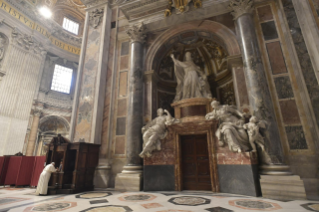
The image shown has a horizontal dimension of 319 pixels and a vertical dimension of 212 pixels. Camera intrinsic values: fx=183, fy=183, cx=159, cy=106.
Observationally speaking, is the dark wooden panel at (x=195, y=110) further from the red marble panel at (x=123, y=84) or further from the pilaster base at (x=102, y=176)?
the pilaster base at (x=102, y=176)

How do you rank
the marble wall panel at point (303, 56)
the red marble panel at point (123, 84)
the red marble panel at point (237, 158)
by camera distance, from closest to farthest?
the red marble panel at point (237, 158), the marble wall panel at point (303, 56), the red marble panel at point (123, 84)

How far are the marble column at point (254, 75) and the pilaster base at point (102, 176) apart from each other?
482cm

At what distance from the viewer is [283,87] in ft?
16.8

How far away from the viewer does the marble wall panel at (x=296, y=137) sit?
4.65 meters

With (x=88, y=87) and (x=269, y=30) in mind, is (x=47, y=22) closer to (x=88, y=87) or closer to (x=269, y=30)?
(x=88, y=87)

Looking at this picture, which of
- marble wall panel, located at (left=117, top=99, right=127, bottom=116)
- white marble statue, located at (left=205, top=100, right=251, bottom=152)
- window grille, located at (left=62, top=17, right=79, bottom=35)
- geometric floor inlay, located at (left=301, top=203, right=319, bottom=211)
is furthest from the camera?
window grille, located at (left=62, top=17, right=79, bottom=35)

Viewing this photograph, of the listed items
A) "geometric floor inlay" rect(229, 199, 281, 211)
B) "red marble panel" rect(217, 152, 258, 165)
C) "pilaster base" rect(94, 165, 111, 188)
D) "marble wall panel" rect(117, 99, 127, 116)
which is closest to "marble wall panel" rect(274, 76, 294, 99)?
"red marble panel" rect(217, 152, 258, 165)

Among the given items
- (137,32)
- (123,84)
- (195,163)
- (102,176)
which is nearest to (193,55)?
(137,32)

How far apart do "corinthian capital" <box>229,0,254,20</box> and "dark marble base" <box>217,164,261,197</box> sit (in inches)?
181

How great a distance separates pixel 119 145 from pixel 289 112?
5290mm

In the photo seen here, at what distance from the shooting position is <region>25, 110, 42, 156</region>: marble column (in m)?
10.9

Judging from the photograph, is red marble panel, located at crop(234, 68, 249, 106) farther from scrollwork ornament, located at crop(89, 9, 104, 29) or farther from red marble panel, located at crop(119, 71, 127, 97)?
scrollwork ornament, located at crop(89, 9, 104, 29)

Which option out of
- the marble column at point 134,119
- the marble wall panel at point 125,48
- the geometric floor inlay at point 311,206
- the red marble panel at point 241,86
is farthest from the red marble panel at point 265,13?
the geometric floor inlay at point 311,206

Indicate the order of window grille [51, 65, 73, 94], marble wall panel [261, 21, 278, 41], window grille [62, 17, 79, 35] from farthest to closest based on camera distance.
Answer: window grille [62, 17, 79, 35], window grille [51, 65, 73, 94], marble wall panel [261, 21, 278, 41]
